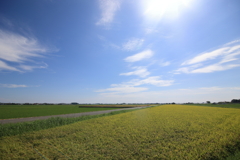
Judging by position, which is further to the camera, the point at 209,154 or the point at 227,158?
the point at 209,154

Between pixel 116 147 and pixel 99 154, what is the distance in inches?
39.2

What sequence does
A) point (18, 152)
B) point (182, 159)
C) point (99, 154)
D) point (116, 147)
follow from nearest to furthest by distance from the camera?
point (182, 159) → point (99, 154) → point (18, 152) → point (116, 147)

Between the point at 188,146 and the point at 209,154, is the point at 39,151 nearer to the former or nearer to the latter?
the point at 188,146

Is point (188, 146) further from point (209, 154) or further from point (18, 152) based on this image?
point (18, 152)

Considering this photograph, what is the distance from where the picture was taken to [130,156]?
15.4 ft

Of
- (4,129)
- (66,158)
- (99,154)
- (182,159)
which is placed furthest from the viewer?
(4,129)

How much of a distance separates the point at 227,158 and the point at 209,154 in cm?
53

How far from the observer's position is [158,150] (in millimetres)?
5102

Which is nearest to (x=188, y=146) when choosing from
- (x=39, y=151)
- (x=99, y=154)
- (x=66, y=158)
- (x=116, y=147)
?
(x=116, y=147)

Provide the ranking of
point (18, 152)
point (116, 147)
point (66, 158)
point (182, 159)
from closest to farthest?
point (182, 159) < point (66, 158) < point (18, 152) < point (116, 147)

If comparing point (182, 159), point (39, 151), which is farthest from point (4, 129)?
point (182, 159)

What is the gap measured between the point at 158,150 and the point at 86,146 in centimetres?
348

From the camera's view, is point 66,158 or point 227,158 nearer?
point 227,158

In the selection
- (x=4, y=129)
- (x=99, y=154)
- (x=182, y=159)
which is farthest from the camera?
(x=4, y=129)
